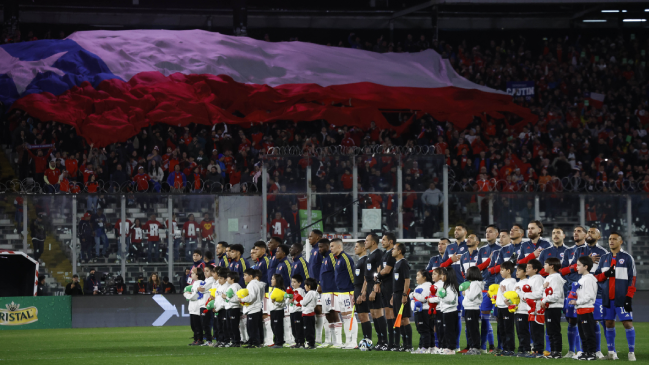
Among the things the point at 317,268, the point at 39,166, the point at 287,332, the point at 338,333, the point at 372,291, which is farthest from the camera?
the point at 39,166

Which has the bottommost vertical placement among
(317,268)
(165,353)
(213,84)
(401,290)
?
(165,353)

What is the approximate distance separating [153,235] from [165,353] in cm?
908

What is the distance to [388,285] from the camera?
15609mm

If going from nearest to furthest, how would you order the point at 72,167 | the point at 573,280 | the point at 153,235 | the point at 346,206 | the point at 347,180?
1. the point at 573,280
2. the point at 346,206
3. the point at 347,180
4. the point at 153,235
5. the point at 72,167

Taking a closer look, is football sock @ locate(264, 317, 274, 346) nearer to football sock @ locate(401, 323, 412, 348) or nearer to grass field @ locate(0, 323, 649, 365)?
grass field @ locate(0, 323, 649, 365)

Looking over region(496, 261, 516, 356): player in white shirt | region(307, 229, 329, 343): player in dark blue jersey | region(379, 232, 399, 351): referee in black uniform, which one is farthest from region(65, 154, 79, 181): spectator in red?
region(496, 261, 516, 356): player in white shirt

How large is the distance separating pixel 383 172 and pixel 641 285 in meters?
7.94

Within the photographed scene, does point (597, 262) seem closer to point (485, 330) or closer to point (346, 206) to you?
point (485, 330)

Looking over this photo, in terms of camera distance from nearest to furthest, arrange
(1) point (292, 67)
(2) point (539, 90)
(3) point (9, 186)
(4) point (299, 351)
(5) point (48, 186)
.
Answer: (4) point (299, 351) < (5) point (48, 186) < (3) point (9, 186) < (1) point (292, 67) < (2) point (539, 90)

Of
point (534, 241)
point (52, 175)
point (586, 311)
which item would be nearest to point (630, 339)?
point (586, 311)

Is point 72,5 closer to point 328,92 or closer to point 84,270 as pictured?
point 328,92

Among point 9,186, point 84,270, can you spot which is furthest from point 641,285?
point 9,186

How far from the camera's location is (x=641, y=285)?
82.3 feet

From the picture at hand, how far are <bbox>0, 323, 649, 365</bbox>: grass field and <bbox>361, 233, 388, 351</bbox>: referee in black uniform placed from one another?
522 millimetres
